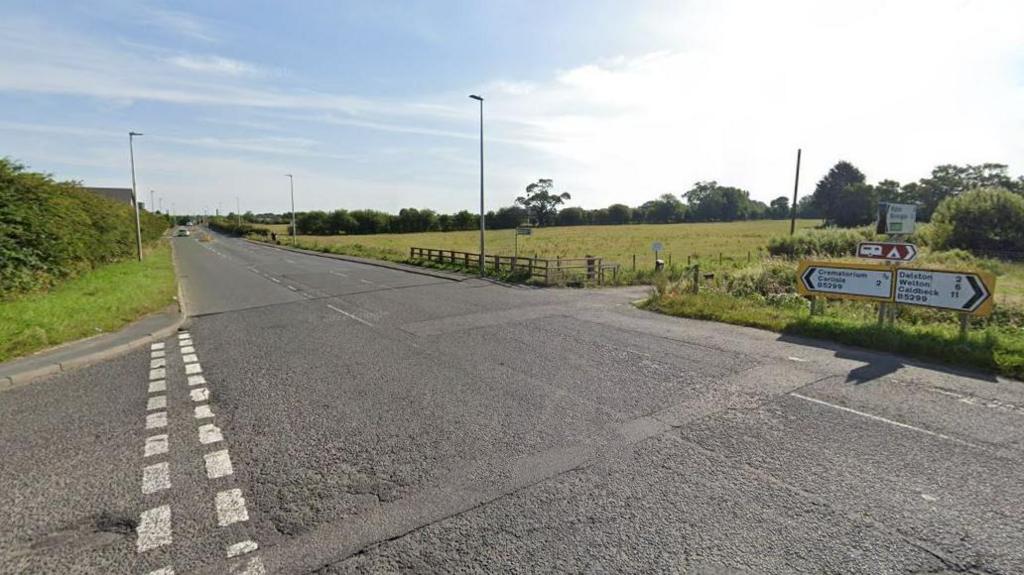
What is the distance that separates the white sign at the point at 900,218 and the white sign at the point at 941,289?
938 millimetres

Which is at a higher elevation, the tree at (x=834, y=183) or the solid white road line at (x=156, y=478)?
the tree at (x=834, y=183)

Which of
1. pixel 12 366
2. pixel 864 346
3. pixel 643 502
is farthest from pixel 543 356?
pixel 12 366

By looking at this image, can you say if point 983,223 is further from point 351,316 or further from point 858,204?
point 858,204

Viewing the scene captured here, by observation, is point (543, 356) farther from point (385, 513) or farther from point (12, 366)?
point (12, 366)

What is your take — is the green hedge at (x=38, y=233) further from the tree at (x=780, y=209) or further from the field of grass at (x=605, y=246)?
the tree at (x=780, y=209)

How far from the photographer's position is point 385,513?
348 cm

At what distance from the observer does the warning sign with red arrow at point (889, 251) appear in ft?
29.4

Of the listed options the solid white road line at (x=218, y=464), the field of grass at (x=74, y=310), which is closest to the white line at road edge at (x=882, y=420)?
the solid white road line at (x=218, y=464)

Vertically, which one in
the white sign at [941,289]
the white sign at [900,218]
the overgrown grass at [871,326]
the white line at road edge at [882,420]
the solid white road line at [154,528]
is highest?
the white sign at [900,218]

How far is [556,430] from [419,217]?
104 metres

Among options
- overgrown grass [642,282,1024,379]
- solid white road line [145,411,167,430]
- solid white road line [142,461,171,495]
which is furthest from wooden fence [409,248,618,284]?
solid white road line [142,461,171,495]

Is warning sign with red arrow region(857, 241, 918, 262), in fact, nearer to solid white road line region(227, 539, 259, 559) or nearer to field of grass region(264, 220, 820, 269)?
solid white road line region(227, 539, 259, 559)

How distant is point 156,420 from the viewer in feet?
16.9

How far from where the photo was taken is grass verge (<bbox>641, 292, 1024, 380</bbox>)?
7.21 meters
